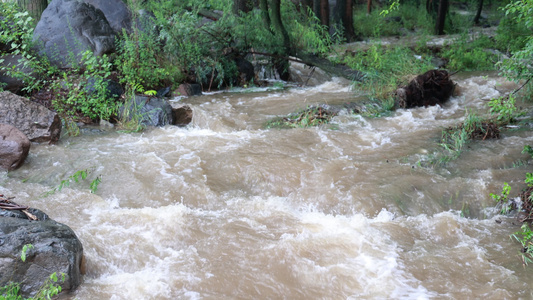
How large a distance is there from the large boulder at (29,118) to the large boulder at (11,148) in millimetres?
763

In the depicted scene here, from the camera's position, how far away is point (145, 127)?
805 centimetres

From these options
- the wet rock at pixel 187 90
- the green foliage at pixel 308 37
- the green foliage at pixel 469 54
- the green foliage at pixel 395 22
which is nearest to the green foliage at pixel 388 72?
the green foliage at pixel 308 37

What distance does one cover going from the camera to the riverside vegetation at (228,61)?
7.01 m

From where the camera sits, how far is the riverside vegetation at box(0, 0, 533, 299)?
701cm

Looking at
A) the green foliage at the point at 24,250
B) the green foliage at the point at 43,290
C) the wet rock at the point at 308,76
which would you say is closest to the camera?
the green foliage at the point at 43,290

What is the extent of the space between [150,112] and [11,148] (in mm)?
2678

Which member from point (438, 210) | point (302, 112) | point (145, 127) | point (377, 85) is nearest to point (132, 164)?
point (145, 127)

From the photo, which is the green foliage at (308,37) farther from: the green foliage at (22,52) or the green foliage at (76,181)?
the green foliage at (76,181)

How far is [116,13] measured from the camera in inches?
453

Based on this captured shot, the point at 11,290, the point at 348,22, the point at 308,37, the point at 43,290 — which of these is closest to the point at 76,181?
the point at 11,290

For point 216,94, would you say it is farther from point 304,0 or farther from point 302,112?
point 304,0

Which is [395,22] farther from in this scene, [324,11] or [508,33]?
[508,33]

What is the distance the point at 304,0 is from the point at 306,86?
25.8 feet

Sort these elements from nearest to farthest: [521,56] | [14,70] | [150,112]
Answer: [521,56], [150,112], [14,70]
